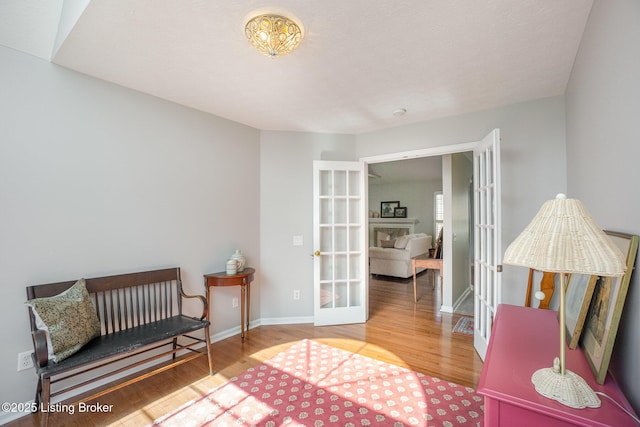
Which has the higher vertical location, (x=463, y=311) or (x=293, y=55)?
(x=293, y=55)

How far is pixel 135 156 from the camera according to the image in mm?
2510

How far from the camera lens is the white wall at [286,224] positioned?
3.69 m

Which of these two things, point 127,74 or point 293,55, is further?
point 127,74

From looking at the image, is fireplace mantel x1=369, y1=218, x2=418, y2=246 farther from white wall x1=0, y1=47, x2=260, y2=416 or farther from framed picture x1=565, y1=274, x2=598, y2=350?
framed picture x1=565, y1=274, x2=598, y2=350

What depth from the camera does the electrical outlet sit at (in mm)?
1918

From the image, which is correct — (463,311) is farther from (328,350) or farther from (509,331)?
(509,331)

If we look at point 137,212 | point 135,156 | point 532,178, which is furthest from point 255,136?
point 532,178

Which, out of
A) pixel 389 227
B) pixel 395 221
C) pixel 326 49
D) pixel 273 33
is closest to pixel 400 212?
pixel 395 221

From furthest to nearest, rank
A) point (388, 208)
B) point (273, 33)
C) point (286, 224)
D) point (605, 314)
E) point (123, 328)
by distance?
point (388, 208)
point (286, 224)
point (123, 328)
point (273, 33)
point (605, 314)

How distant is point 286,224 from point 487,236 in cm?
227

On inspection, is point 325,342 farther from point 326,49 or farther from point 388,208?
point 388,208

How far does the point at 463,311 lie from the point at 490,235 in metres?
2.00

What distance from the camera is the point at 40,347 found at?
1654mm

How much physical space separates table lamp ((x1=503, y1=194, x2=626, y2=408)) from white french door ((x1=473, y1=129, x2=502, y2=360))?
63.3 inches
